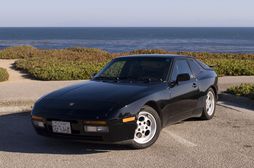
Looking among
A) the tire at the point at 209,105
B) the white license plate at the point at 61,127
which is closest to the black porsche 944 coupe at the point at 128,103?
the white license plate at the point at 61,127

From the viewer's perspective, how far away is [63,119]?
21.3 ft

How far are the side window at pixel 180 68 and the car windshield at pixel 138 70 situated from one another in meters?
0.14

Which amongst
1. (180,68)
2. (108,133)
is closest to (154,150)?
(108,133)

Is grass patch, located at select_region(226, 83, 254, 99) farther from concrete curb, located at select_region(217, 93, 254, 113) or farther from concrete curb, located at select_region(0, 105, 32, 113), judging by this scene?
concrete curb, located at select_region(0, 105, 32, 113)

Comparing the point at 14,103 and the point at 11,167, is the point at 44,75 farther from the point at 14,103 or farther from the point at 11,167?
the point at 11,167

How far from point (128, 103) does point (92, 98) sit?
52cm

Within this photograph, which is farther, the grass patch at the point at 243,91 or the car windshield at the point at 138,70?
the grass patch at the point at 243,91

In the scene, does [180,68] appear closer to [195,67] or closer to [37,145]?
[195,67]

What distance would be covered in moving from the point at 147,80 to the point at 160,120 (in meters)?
0.73

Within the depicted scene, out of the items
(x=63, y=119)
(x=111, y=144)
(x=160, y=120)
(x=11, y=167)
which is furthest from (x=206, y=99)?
(x=11, y=167)

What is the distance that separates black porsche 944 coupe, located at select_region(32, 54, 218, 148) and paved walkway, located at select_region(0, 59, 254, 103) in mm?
3472

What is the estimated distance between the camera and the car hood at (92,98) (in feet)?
21.3

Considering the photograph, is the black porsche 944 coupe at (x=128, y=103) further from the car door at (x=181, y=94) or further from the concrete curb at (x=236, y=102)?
the concrete curb at (x=236, y=102)

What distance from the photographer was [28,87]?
13141 mm
